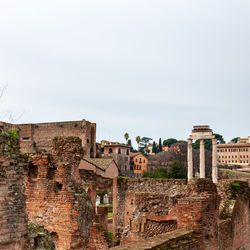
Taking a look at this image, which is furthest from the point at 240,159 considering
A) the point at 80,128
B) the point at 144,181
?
the point at 144,181

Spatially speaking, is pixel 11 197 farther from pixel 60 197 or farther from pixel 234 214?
pixel 234 214

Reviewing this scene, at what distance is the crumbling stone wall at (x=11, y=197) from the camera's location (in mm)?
4480

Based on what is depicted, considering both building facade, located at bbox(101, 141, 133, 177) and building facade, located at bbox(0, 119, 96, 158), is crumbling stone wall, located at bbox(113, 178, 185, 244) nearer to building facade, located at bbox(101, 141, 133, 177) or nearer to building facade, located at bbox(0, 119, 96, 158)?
building facade, located at bbox(0, 119, 96, 158)

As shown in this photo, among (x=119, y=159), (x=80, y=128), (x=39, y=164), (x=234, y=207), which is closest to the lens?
(x=39, y=164)

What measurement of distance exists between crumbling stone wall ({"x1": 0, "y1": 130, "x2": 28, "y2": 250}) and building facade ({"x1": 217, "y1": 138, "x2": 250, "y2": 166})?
102 meters

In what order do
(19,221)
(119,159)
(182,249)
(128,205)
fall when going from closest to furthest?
1. (19,221)
2. (182,249)
3. (128,205)
4. (119,159)

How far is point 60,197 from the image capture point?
7293mm

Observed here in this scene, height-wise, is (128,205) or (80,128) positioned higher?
(80,128)

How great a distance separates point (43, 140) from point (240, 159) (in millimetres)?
75280

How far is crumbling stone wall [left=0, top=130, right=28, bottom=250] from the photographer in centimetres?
448

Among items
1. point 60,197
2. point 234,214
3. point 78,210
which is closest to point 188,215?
point 78,210

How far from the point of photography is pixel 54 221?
7.23m

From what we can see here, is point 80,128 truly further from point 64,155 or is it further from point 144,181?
point 64,155

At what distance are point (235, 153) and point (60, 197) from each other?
347 feet
